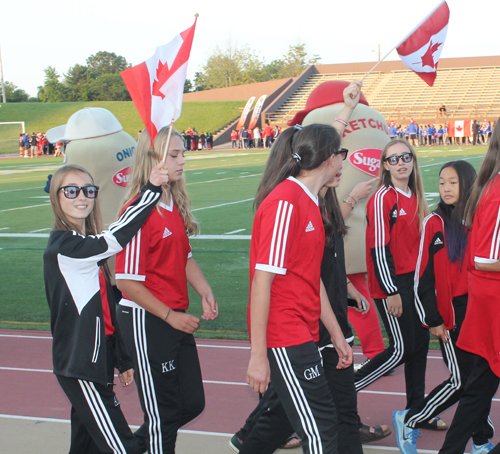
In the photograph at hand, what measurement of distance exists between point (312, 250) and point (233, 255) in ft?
23.3

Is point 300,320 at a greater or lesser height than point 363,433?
greater

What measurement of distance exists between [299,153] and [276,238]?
0.43 m

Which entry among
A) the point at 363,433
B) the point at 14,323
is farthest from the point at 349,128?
the point at 14,323

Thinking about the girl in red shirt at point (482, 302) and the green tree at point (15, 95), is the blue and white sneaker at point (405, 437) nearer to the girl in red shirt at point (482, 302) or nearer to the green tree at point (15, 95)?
the girl in red shirt at point (482, 302)

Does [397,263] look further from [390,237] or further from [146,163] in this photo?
[146,163]

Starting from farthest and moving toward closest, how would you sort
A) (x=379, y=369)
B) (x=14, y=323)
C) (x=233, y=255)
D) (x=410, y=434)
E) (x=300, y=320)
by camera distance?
1. (x=233, y=255)
2. (x=14, y=323)
3. (x=379, y=369)
4. (x=410, y=434)
5. (x=300, y=320)

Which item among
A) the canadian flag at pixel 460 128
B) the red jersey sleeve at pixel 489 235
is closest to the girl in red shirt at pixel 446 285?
the red jersey sleeve at pixel 489 235

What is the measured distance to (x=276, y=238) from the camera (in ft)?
8.34

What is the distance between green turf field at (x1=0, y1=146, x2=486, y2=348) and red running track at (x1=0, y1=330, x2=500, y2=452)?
719 millimetres

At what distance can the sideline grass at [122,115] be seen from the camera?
57.1 metres

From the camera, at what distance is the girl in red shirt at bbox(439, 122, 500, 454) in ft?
9.21

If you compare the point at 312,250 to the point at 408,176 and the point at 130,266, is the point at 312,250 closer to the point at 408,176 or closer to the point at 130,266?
the point at 130,266

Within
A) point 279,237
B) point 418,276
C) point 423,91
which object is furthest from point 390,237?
point 423,91

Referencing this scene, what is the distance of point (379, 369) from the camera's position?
3.86 m
